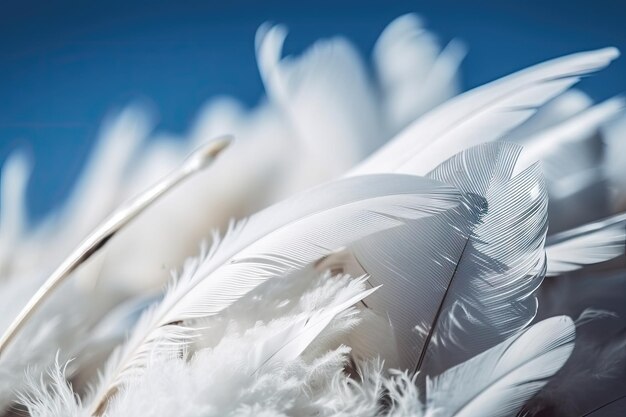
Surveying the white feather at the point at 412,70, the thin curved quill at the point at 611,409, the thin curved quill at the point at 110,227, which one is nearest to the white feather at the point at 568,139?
the white feather at the point at 412,70

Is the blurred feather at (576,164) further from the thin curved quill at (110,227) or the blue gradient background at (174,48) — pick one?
the thin curved quill at (110,227)

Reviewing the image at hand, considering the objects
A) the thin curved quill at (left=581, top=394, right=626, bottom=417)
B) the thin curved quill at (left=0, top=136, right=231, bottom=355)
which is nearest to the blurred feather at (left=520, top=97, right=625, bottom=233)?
the thin curved quill at (left=581, top=394, right=626, bottom=417)

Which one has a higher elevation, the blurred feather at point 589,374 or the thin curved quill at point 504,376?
the thin curved quill at point 504,376

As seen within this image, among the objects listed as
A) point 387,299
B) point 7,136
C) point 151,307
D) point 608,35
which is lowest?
point 387,299

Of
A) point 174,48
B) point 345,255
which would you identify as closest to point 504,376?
point 345,255

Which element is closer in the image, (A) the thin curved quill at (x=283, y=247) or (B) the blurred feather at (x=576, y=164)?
(A) the thin curved quill at (x=283, y=247)

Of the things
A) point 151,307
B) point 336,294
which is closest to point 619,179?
point 336,294

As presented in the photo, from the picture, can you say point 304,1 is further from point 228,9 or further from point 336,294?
point 336,294
